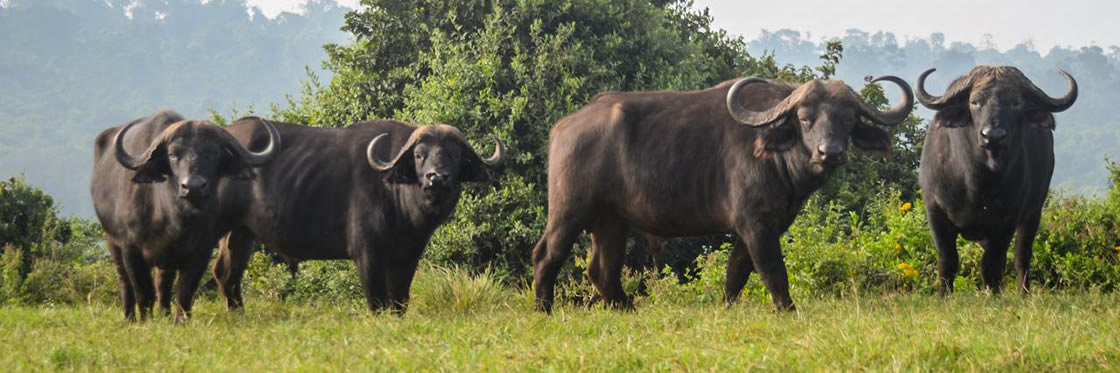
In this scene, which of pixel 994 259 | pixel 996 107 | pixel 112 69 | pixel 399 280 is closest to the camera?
pixel 996 107

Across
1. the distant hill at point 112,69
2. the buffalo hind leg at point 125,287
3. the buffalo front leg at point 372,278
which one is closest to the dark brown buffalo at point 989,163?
the buffalo front leg at point 372,278

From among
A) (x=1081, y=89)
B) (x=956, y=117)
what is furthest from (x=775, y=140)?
(x=1081, y=89)

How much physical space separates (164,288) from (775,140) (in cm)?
482

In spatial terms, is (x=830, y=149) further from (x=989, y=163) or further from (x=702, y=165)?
(x=989, y=163)

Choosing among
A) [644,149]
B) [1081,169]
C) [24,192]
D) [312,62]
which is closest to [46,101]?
[312,62]

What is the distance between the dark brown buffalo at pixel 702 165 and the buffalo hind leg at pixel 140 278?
2.99 m

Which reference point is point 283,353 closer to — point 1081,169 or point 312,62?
point 1081,169

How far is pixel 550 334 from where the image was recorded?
7.80m

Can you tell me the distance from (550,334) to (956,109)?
392cm

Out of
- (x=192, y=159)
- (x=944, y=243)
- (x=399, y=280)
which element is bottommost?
(x=399, y=280)

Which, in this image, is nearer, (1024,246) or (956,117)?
(956,117)

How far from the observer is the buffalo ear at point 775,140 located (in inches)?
344

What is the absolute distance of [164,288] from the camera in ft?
32.0

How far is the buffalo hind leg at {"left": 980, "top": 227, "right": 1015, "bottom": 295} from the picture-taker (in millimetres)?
9938
